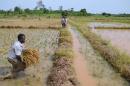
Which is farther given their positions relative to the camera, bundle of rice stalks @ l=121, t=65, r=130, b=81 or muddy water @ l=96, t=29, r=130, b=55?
muddy water @ l=96, t=29, r=130, b=55

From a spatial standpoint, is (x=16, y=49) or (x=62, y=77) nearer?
(x=62, y=77)

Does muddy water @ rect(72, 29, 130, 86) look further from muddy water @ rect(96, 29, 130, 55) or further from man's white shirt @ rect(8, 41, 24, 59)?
muddy water @ rect(96, 29, 130, 55)

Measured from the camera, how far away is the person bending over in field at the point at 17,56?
702cm

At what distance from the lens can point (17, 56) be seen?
7055mm

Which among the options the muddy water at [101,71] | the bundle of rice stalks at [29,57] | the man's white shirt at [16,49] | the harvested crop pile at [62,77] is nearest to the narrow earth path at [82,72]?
the muddy water at [101,71]

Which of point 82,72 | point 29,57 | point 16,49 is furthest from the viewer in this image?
point 82,72

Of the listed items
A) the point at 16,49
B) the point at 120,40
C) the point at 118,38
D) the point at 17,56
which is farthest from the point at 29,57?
the point at 118,38

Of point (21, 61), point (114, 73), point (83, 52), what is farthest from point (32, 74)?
point (83, 52)

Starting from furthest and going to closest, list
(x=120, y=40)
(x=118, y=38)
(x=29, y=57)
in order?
1. (x=118, y=38)
2. (x=120, y=40)
3. (x=29, y=57)

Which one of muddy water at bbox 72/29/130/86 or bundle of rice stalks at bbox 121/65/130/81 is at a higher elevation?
bundle of rice stalks at bbox 121/65/130/81

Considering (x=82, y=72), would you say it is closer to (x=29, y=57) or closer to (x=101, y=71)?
(x=101, y=71)

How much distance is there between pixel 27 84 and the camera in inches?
257

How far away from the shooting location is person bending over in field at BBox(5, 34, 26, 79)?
7016 mm

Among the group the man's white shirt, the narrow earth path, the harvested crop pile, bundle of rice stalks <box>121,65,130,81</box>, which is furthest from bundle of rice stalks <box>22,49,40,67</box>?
bundle of rice stalks <box>121,65,130,81</box>
